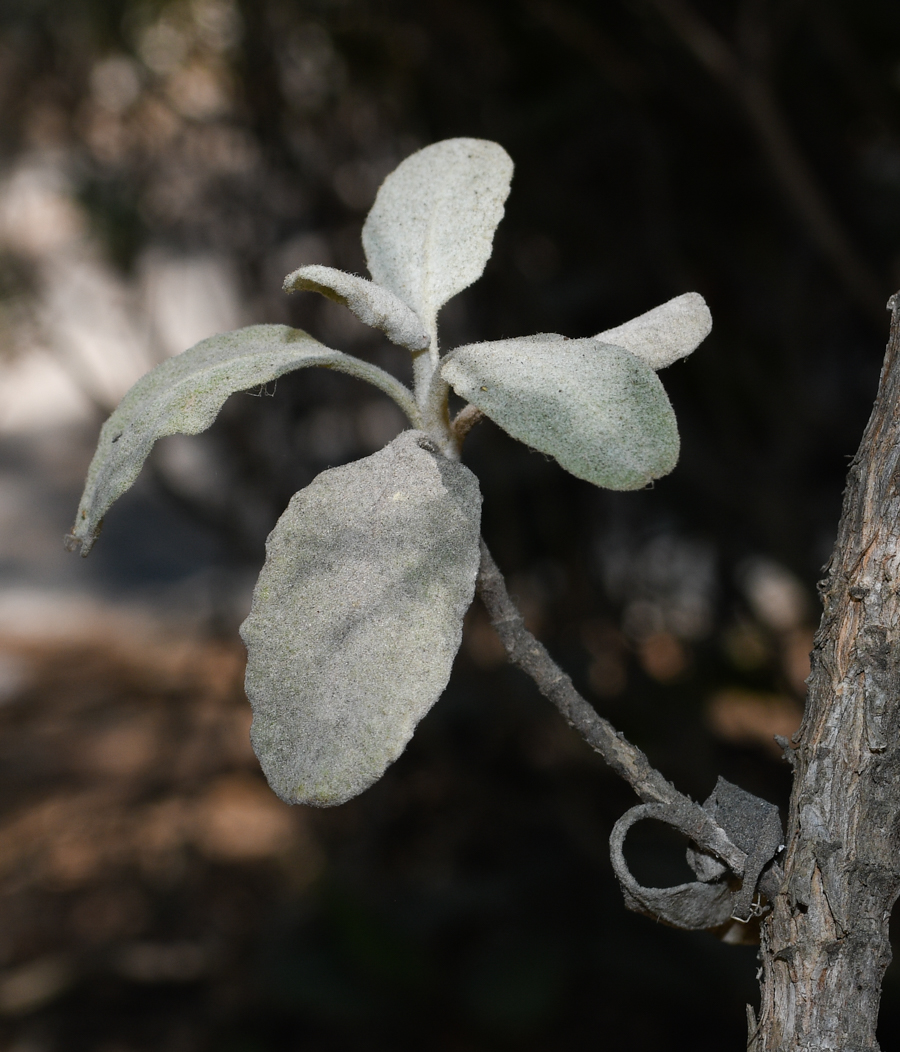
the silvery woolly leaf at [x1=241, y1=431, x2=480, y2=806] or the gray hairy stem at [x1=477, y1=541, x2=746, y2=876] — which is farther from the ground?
the silvery woolly leaf at [x1=241, y1=431, x2=480, y2=806]

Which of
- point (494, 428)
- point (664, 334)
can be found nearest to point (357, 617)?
point (664, 334)

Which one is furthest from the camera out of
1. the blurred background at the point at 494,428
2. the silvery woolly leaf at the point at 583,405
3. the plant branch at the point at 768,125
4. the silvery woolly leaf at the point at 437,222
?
the blurred background at the point at 494,428

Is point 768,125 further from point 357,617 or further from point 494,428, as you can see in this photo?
point 357,617

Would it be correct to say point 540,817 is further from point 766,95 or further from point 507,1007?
point 766,95

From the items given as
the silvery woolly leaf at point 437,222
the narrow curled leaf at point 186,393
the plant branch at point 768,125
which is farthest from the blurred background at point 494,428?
the narrow curled leaf at point 186,393

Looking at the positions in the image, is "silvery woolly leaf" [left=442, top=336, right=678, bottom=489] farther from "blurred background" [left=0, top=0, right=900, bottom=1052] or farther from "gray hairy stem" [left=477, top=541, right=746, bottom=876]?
"blurred background" [left=0, top=0, right=900, bottom=1052]

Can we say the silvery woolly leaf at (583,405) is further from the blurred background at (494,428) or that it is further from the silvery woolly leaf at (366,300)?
the blurred background at (494,428)

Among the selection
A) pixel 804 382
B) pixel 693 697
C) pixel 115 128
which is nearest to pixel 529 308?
pixel 804 382

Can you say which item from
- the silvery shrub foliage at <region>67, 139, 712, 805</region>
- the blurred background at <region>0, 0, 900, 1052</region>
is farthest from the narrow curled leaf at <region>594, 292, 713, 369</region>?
the blurred background at <region>0, 0, 900, 1052</region>
